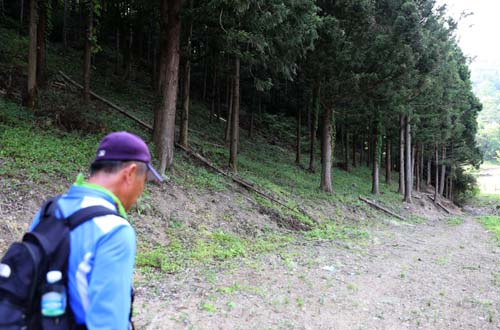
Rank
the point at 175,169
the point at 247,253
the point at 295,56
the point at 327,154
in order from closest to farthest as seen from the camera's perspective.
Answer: the point at 247,253 → the point at 175,169 → the point at 295,56 → the point at 327,154

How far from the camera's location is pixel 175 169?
11469 mm

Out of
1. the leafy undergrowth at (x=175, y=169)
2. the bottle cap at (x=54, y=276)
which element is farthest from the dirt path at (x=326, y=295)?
the bottle cap at (x=54, y=276)

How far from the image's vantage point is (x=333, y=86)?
16797mm

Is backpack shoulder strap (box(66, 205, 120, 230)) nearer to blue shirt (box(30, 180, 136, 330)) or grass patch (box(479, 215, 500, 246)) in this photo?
blue shirt (box(30, 180, 136, 330))

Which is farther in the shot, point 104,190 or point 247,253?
point 247,253

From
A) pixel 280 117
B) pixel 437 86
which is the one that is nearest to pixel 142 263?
pixel 437 86

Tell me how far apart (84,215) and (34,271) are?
0.87 feet

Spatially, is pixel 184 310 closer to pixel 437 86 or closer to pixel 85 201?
pixel 85 201

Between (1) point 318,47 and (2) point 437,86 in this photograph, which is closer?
(1) point 318,47

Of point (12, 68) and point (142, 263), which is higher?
point (12, 68)

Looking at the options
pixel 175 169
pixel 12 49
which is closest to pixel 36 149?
pixel 175 169

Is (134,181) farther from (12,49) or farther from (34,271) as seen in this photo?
(12,49)

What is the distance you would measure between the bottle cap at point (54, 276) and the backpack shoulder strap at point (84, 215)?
173 mm

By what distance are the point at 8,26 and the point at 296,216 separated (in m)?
23.8
